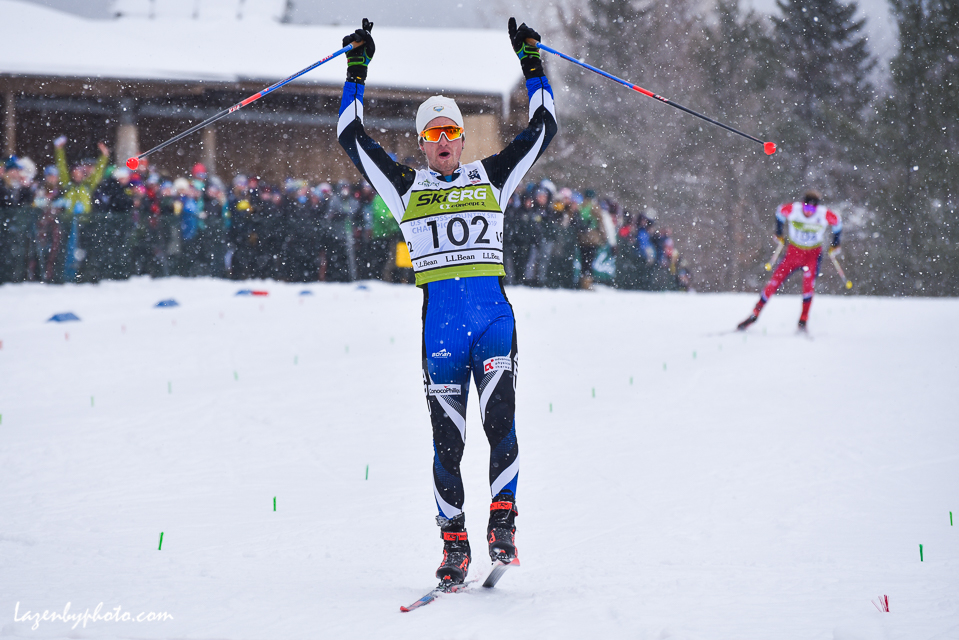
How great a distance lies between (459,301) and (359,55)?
1.38 metres

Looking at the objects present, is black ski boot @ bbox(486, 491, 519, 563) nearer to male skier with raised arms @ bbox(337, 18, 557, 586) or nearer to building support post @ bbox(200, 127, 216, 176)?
male skier with raised arms @ bbox(337, 18, 557, 586)

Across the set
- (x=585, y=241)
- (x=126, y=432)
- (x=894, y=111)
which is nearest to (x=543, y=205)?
(x=585, y=241)

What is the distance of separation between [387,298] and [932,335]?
8.13 metres

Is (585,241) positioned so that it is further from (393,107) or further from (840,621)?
(840,621)

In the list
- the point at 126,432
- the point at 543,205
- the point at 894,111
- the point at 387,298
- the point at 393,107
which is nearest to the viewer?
the point at 126,432

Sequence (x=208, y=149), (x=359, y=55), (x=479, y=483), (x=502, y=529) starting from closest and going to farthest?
1. (x=502, y=529)
2. (x=359, y=55)
3. (x=479, y=483)
4. (x=208, y=149)

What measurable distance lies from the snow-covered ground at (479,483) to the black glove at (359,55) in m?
2.40

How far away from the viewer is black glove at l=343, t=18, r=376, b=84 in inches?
170

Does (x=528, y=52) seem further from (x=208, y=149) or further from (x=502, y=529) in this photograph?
(x=208, y=149)

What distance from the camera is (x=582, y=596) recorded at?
3703 millimetres

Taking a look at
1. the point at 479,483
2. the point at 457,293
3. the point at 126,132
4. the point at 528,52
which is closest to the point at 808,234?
the point at 479,483

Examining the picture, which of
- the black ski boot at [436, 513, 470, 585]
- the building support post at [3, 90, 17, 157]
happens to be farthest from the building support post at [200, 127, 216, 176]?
the black ski boot at [436, 513, 470, 585]

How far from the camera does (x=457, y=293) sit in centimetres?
400

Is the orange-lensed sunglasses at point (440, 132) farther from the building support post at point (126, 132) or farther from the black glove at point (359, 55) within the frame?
the building support post at point (126, 132)
